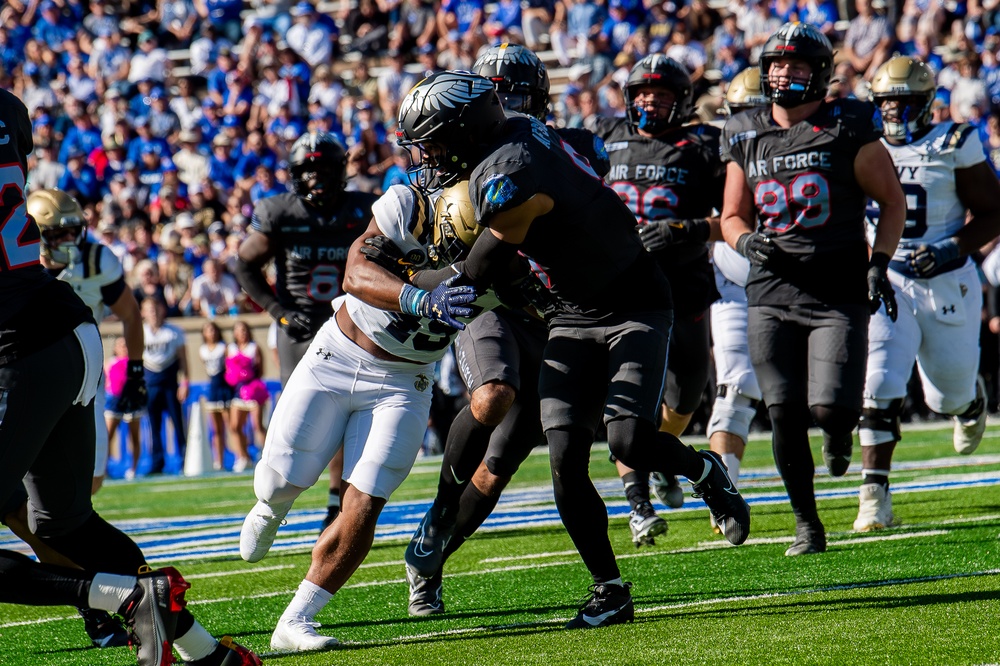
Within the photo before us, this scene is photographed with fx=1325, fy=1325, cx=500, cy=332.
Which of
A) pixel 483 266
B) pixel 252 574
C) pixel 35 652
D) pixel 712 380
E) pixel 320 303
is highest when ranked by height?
pixel 483 266

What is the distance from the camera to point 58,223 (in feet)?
19.3

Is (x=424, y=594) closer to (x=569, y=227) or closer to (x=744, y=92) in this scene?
(x=569, y=227)

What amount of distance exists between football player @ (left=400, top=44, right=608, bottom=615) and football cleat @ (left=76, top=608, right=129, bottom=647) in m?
1.00

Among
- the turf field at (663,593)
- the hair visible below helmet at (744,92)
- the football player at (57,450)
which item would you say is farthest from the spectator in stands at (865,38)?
the football player at (57,450)

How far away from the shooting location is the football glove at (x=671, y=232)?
5.78 meters

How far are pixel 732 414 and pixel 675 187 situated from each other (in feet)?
3.71

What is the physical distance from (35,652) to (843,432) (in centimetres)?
306

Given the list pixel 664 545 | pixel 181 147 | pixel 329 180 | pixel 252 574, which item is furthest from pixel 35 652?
pixel 181 147

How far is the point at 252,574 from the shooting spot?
5.96 meters

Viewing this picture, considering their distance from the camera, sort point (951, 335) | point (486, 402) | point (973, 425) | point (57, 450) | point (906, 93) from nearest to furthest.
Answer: point (57, 450) → point (486, 402) → point (906, 93) → point (951, 335) → point (973, 425)

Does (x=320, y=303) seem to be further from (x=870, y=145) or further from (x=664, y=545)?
(x=870, y=145)

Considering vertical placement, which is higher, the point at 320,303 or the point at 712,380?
the point at 320,303

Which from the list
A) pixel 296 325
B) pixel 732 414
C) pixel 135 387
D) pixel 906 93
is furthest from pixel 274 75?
pixel 906 93

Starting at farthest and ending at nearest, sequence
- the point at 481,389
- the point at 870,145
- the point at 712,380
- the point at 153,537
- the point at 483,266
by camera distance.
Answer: the point at 712,380
the point at 153,537
the point at 870,145
the point at 481,389
the point at 483,266
